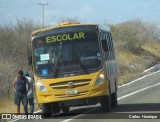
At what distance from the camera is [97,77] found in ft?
50.8

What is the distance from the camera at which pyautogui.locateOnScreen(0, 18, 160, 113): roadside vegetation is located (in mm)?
26966

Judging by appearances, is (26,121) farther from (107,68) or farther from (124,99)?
(124,99)

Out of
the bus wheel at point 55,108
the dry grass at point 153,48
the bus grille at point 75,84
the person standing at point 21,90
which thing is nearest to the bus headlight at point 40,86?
the bus grille at point 75,84

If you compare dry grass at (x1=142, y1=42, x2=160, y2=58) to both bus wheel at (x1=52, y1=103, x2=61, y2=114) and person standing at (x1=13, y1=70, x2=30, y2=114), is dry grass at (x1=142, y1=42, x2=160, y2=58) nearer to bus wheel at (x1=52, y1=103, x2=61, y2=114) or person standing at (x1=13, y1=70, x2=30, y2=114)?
bus wheel at (x1=52, y1=103, x2=61, y2=114)

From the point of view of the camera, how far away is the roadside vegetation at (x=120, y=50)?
2697cm

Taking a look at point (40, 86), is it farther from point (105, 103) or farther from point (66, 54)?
point (105, 103)

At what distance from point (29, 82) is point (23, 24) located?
891 inches

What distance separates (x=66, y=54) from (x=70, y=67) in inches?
18.8

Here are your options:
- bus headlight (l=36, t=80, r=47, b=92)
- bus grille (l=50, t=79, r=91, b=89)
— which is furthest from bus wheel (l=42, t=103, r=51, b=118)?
bus grille (l=50, t=79, r=91, b=89)

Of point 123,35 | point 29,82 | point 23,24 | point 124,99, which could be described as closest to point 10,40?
point 23,24

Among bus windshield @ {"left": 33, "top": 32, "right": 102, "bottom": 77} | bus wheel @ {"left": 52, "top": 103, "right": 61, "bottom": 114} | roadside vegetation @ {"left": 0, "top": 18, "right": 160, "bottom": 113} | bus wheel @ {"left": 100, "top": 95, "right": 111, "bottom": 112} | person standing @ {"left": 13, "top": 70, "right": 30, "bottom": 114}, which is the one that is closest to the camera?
bus windshield @ {"left": 33, "top": 32, "right": 102, "bottom": 77}

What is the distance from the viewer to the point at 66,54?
15852mm

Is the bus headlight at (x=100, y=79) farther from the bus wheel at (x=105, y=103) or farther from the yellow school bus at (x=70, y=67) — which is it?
the bus wheel at (x=105, y=103)

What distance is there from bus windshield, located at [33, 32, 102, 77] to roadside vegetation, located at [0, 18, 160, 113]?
464 cm
